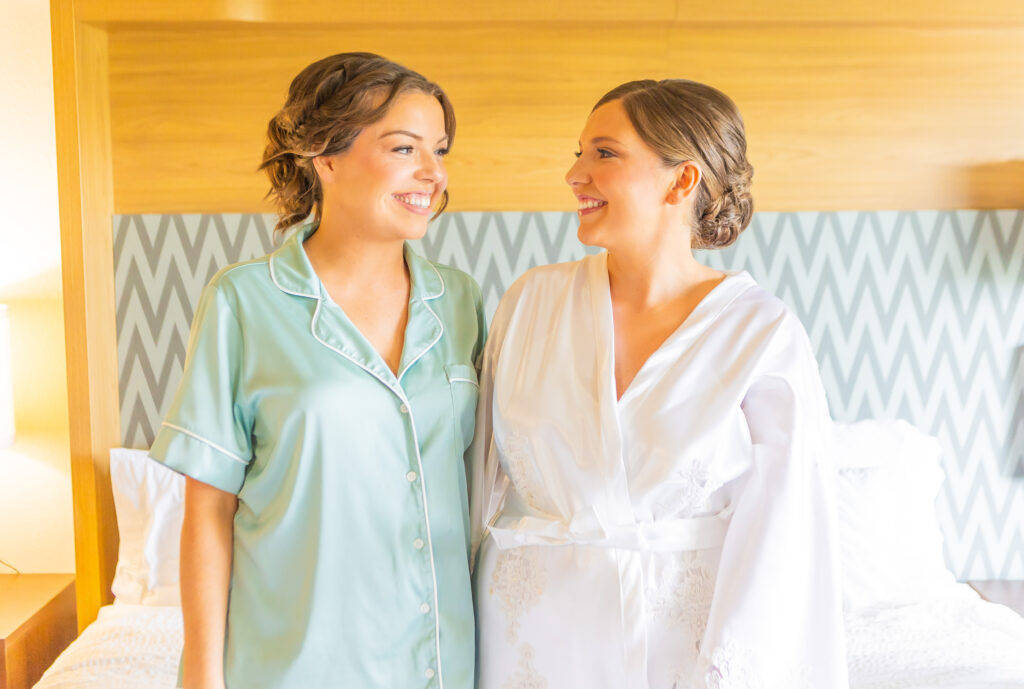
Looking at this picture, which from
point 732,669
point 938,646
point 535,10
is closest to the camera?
point 732,669

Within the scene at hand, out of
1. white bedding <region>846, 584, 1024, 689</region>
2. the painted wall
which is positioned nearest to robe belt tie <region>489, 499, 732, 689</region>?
white bedding <region>846, 584, 1024, 689</region>

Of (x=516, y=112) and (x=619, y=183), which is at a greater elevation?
(x=516, y=112)

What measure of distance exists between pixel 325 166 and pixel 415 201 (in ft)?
0.51

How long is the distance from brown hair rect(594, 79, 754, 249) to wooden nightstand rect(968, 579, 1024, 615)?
188 centimetres

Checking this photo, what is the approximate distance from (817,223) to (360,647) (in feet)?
7.07

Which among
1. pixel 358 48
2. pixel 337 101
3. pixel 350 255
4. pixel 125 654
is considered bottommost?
pixel 125 654

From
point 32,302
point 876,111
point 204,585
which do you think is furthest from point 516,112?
point 204,585

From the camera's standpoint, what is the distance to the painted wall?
3.17 meters

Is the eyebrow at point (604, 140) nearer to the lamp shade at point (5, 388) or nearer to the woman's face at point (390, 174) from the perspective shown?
the woman's face at point (390, 174)

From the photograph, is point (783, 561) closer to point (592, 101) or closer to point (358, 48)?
point (592, 101)

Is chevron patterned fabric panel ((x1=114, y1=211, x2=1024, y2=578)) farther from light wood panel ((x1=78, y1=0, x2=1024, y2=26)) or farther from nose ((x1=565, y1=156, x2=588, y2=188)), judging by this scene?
nose ((x1=565, y1=156, x2=588, y2=188))

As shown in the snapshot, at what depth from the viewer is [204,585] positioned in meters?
1.45

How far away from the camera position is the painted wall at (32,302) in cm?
317

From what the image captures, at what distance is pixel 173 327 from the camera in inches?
120
